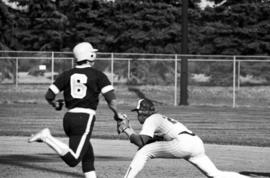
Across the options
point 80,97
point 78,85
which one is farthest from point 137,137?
point 78,85

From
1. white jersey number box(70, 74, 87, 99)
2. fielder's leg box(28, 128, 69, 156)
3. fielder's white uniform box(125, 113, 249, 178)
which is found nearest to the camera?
fielder's leg box(28, 128, 69, 156)

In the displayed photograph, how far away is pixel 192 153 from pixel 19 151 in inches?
273

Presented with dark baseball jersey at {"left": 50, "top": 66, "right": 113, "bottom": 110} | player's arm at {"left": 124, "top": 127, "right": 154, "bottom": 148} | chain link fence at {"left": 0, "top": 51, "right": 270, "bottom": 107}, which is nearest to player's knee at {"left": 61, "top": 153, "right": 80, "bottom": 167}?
dark baseball jersey at {"left": 50, "top": 66, "right": 113, "bottom": 110}

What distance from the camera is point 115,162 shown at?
12.6 meters

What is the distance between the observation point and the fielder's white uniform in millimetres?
8281

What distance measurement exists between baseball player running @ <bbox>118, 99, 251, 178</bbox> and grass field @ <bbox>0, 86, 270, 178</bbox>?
232 centimetres

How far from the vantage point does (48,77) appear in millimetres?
39594

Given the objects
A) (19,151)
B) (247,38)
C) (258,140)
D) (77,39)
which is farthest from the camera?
(77,39)

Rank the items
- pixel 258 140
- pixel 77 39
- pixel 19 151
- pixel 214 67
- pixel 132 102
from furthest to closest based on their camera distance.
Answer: pixel 77 39
pixel 214 67
pixel 132 102
pixel 258 140
pixel 19 151

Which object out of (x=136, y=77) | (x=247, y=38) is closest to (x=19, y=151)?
(x=136, y=77)

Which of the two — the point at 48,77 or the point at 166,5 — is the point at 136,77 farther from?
the point at 166,5

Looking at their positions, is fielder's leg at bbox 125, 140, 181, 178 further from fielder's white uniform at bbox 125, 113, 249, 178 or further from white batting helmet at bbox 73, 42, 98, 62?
white batting helmet at bbox 73, 42, 98, 62

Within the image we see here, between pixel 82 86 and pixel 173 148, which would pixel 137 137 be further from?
pixel 82 86

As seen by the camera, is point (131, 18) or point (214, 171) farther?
point (131, 18)
